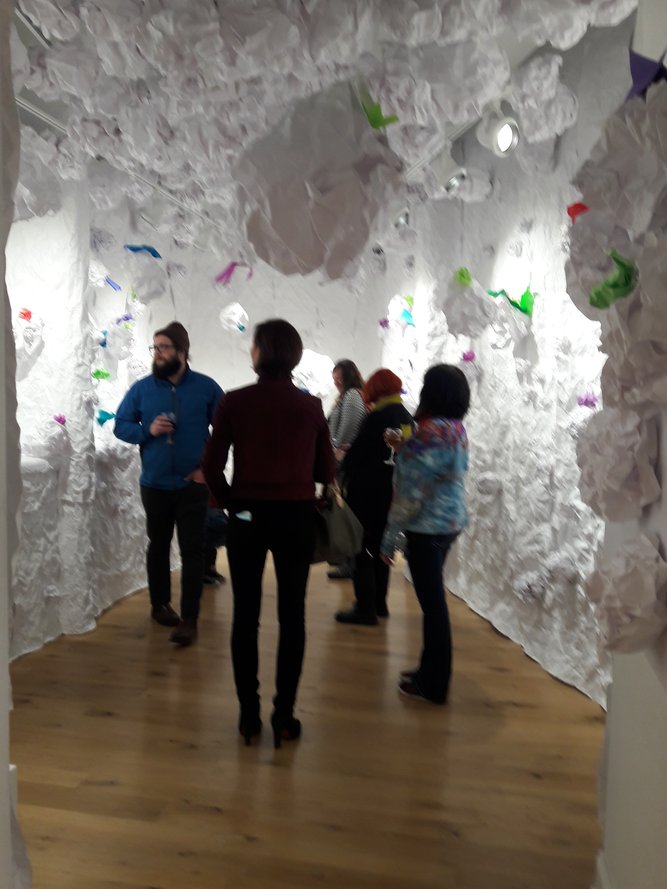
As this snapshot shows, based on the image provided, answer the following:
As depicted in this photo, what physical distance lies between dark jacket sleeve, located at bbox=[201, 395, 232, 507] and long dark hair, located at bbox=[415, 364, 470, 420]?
70cm

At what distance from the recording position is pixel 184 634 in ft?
9.62

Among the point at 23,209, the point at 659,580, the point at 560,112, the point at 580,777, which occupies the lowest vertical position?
the point at 580,777

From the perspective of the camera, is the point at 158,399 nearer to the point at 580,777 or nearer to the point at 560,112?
the point at 560,112

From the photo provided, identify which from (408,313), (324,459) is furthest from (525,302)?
(408,313)

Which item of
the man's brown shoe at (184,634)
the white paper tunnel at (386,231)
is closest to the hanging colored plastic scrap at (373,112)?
the white paper tunnel at (386,231)

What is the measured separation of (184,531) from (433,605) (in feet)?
3.79

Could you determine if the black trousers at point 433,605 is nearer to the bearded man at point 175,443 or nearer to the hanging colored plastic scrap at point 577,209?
the bearded man at point 175,443

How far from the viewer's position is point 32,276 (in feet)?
9.75

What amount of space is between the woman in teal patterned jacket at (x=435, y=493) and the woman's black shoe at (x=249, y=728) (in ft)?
2.10

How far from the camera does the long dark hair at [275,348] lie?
2031 mm

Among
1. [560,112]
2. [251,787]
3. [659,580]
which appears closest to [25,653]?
[251,787]

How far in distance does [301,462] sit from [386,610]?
166 cm

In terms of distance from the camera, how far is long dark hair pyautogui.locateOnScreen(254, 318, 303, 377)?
2031 mm

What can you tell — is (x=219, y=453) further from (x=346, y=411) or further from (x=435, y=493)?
(x=346, y=411)
